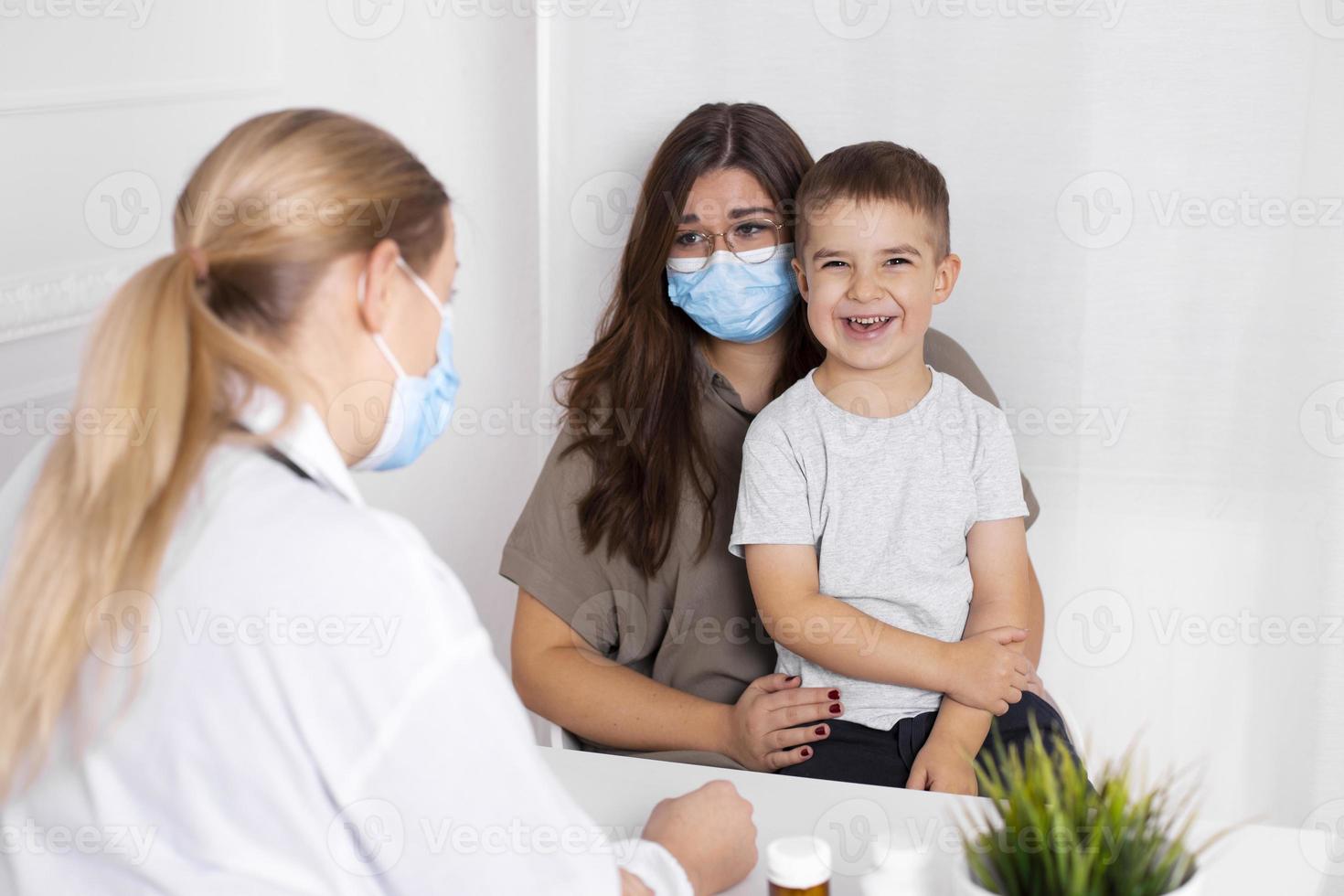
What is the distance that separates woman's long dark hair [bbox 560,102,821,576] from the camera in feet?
6.49

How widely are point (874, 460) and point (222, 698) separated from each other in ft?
3.64

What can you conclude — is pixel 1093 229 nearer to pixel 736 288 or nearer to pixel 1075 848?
pixel 736 288

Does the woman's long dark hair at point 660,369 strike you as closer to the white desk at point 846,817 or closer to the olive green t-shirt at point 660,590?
the olive green t-shirt at point 660,590

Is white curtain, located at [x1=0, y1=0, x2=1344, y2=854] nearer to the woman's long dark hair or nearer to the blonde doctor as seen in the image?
the woman's long dark hair

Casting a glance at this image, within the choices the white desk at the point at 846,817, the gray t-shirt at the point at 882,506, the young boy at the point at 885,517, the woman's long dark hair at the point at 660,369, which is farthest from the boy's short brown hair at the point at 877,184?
the white desk at the point at 846,817

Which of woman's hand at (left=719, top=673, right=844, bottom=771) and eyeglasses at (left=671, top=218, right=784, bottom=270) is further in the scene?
eyeglasses at (left=671, top=218, right=784, bottom=270)

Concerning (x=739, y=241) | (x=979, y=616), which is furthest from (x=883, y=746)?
(x=739, y=241)

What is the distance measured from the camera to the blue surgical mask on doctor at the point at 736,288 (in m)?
1.96

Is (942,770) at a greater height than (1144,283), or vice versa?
(1144,283)

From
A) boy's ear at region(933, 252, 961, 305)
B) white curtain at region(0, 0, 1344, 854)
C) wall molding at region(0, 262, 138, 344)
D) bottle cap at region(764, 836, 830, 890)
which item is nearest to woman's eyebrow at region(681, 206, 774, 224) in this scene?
boy's ear at region(933, 252, 961, 305)

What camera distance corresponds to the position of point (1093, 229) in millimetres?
2299

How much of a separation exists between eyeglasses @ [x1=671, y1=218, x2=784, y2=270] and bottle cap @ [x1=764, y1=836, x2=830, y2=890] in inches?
45.0

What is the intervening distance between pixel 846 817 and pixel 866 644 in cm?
42

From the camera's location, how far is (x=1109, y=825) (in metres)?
0.86
